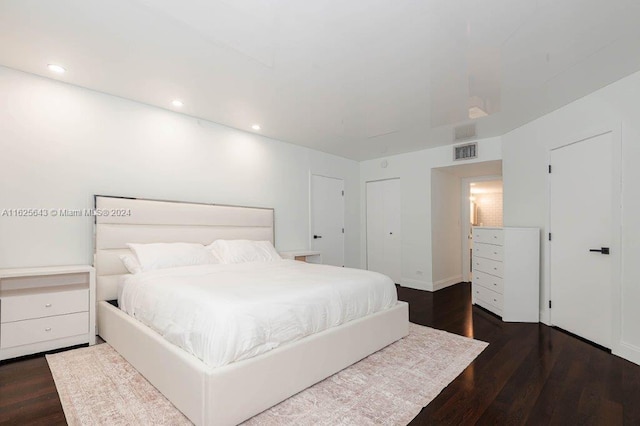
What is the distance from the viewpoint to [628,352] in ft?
8.45

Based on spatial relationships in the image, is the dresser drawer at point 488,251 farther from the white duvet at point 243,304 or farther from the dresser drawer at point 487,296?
the white duvet at point 243,304

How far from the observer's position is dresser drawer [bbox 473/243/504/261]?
381 centimetres

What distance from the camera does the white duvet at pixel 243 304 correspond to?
1.71 meters

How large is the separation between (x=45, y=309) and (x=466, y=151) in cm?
543

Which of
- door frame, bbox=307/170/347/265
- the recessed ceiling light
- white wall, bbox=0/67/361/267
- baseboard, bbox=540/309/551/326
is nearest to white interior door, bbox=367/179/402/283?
door frame, bbox=307/170/347/265

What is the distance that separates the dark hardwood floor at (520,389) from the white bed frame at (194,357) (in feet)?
1.79

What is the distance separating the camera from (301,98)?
126 inches

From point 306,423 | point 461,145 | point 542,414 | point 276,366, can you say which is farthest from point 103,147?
point 461,145

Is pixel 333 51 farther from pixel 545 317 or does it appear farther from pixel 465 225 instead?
pixel 465 225

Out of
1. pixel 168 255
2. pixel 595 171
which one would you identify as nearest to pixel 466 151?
pixel 595 171

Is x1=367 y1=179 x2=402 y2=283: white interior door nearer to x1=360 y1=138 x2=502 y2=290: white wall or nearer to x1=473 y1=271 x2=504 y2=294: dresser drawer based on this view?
x1=360 y1=138 x2=502 y2=290: white wall

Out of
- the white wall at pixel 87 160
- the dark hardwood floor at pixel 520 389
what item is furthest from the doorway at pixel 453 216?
the white wall at pixel 87 160

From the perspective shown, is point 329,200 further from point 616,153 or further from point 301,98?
point 616,153

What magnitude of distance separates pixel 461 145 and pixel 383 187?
161 centimetres
